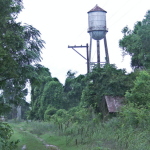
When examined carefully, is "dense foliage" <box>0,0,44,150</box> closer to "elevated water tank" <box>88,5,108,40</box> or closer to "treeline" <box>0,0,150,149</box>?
"treeline" <box>0,0,150,149</box>

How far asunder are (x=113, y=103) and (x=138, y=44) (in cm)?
832

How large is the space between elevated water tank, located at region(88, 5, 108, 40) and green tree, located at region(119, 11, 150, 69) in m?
2.77

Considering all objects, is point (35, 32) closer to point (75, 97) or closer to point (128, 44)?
point (128, 44)

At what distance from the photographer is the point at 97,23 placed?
36.2 metres

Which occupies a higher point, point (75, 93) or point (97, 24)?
point (97, 24)

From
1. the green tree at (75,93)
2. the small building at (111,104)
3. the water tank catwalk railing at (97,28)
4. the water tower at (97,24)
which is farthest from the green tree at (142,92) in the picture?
the green tree at (75,93)

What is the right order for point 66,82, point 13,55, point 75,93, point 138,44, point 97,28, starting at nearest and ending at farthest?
point 13,55 < point 138,44 < point 97,28 < point 75,93 < point 66,82

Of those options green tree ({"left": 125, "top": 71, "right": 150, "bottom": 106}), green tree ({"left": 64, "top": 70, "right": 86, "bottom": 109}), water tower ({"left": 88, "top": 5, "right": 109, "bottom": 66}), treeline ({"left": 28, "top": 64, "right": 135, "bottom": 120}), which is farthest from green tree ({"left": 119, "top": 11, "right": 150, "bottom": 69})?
green tree ({"left": 64, "top": 70, "right": 86, "bottom": 109})

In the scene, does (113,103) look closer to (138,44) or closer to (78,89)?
(138,44)

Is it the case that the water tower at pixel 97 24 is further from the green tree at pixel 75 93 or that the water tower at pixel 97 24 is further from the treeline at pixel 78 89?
the green tree at pixel 75 93

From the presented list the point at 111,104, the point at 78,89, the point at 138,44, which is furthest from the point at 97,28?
the point at 78,89

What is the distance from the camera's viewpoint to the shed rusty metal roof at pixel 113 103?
27289mm

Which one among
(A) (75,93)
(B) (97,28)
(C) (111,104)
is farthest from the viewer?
(A) (75,93)

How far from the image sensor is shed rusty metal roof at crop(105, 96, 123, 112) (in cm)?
2729
